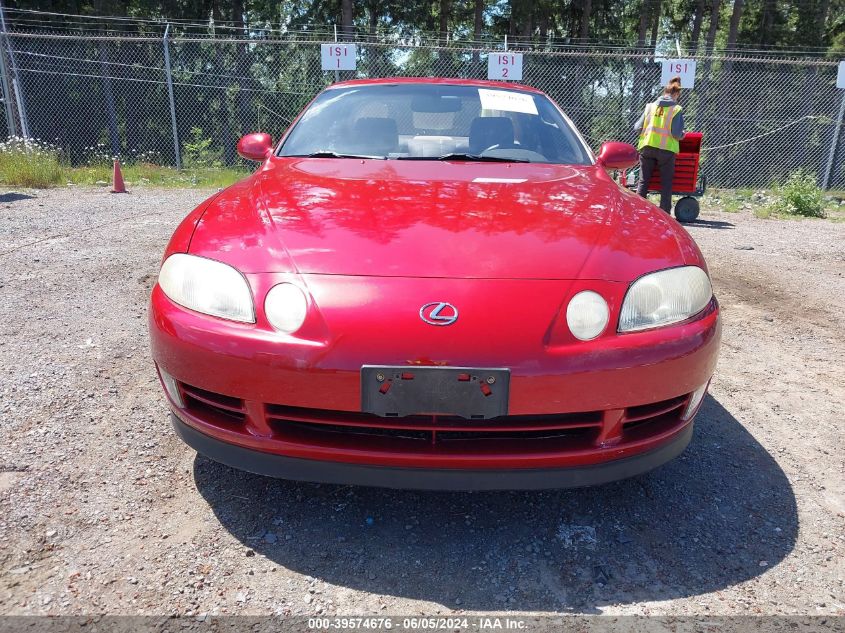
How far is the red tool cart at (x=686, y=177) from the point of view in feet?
27.8

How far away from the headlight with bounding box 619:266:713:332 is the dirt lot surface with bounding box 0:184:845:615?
684 mm

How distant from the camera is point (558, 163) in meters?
2.95

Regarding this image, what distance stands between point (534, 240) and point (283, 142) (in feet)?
5.48

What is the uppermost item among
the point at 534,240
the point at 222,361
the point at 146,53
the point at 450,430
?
the point at 146,53

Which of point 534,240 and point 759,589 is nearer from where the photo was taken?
point 759,589

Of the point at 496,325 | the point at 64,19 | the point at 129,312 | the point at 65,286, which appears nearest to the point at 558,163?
the point at 496,325

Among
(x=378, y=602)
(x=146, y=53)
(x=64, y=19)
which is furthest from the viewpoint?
(x=64, y=19)

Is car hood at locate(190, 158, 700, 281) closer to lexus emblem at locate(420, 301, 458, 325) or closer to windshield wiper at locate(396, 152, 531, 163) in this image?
lexus emblem at locate(420, 301, 458, 325)

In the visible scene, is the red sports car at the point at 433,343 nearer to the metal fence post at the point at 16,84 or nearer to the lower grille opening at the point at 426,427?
the lower grille opening at the point at 426,427

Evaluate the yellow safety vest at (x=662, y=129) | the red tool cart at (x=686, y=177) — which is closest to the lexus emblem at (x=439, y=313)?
the yellow safety vest at (x=662, y=129)

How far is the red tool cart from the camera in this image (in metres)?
8.48

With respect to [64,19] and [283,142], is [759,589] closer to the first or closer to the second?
[283,142]

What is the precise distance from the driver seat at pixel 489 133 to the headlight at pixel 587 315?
1.44m

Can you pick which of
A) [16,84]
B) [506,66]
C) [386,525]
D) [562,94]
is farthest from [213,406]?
[562,94]
